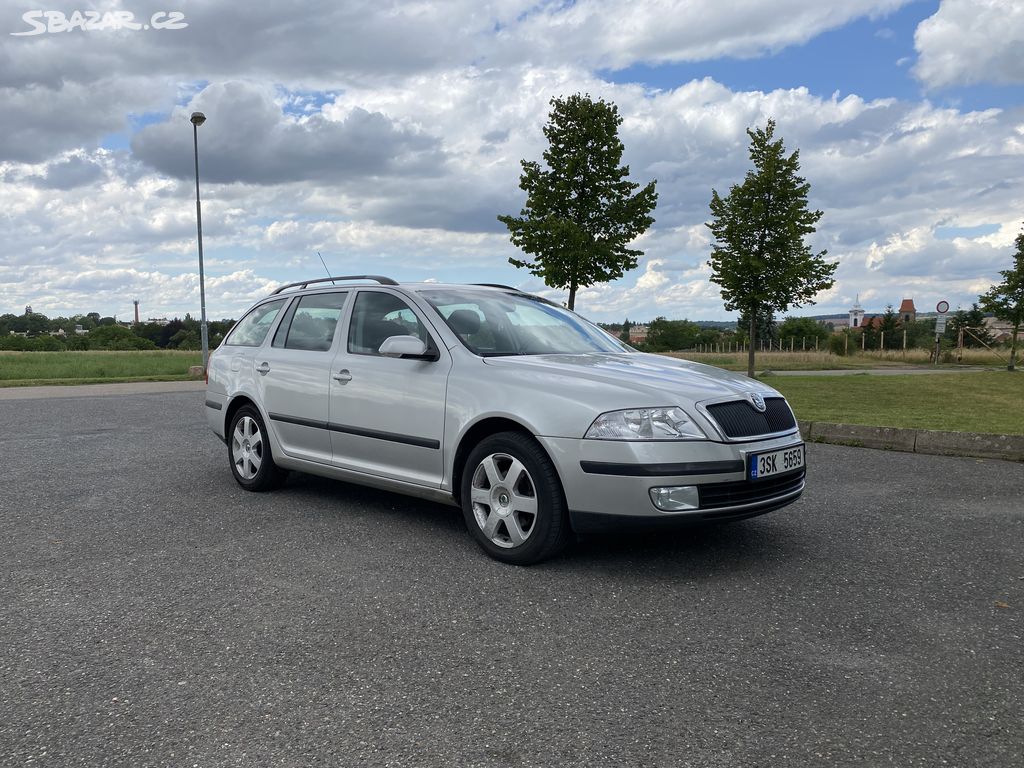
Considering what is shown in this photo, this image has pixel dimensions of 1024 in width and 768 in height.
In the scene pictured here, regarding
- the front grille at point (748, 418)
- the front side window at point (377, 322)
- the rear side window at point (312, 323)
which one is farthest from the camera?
the rear side window at point (312, 323)

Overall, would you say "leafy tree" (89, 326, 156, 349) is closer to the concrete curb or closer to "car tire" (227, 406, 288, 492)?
"car tire" (227, 406, 288, 492)

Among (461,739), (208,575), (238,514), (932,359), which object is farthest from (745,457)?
(932,359)

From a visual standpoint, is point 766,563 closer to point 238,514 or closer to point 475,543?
point 475,543

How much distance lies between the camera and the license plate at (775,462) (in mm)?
4285

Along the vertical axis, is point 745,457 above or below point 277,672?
above

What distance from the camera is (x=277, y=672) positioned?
3.10 m

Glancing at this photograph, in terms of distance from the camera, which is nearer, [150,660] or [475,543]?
[150,660]

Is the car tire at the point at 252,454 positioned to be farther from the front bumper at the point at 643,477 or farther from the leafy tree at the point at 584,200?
the leafy tree at the point at 584,200

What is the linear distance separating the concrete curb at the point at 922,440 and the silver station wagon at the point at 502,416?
13.5ft

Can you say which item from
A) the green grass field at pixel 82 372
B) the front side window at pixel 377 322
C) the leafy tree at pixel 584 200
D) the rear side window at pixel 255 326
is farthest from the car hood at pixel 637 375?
the green grass field at pixel 82 372

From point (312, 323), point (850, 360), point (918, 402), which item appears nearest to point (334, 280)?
point (312, 323)

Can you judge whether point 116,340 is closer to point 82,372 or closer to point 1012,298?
point 82,372

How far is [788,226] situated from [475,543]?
2050cm

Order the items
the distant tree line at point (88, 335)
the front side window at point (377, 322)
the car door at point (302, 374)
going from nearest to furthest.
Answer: the front side window at point (377, 322) < the car door at point (302, 374) < the distant tree line at point (88, 335)
